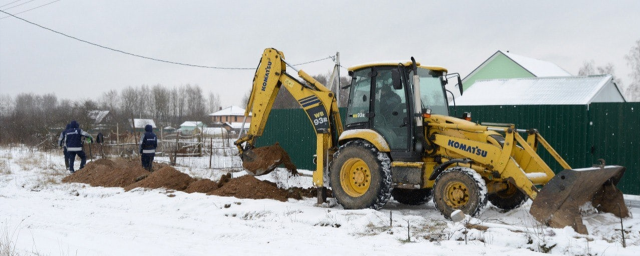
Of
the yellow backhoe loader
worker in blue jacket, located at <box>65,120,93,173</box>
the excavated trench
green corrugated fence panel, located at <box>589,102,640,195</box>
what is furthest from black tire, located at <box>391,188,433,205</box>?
worker in blue jacket, located at <box>65,120,93,173</box>

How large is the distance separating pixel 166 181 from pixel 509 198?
7.14 meters

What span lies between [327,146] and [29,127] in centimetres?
3185

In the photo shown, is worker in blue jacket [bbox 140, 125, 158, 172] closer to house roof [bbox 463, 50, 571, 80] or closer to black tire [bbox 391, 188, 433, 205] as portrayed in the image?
black tire [bbox 391, 188, 433, 205]

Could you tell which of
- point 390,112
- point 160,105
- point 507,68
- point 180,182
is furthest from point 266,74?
point 160,105

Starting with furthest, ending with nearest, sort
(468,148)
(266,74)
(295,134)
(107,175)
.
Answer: (295,134) → (107,175) → (266,74) → (468,148)

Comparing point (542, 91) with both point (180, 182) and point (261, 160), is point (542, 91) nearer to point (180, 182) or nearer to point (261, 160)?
point (261, 160)

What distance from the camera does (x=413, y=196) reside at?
31.8 feet

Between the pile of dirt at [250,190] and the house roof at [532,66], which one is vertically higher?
the house roof at [532,66]

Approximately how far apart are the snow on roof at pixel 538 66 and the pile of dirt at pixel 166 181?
27.7 m

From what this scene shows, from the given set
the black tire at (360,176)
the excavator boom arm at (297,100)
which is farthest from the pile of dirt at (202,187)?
the black tire at (360,176)

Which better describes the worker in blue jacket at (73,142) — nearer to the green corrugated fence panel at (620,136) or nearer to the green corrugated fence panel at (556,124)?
the green corrugated fence panel at (556,124)

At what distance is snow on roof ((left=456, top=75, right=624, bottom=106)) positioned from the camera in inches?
924

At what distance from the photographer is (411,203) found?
31.9 feet

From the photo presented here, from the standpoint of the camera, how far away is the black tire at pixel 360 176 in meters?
8.18
